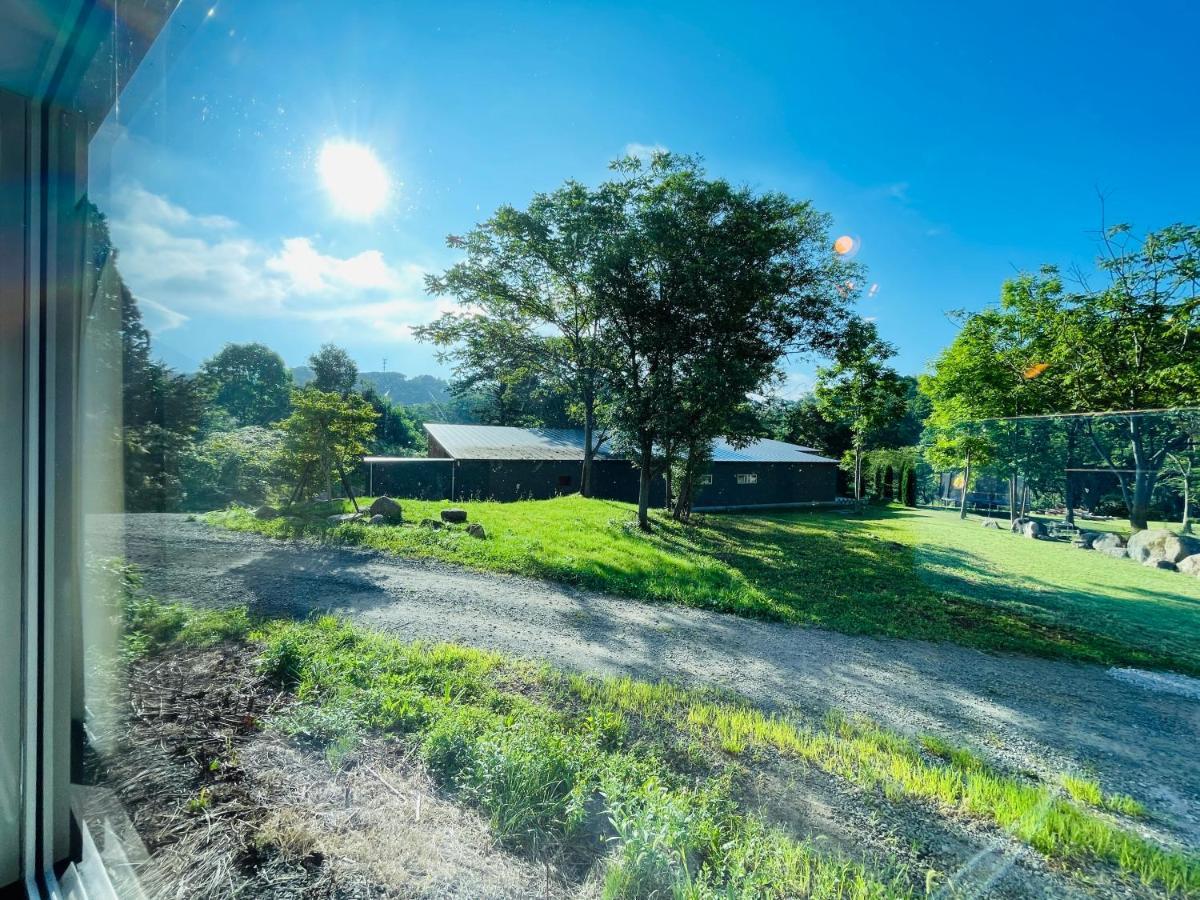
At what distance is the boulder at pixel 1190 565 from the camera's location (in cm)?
100

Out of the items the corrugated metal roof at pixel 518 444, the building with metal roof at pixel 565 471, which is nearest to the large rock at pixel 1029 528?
the building with metal roof at pixel 565 471

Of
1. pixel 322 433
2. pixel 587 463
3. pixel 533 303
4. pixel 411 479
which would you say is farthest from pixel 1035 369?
pixel 587 463

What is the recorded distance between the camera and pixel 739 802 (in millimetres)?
941

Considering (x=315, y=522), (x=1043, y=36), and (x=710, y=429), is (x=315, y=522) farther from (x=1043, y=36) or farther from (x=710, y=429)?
(x=710, y=429)

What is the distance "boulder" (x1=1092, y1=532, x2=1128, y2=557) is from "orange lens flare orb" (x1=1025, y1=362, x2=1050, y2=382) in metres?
0.43

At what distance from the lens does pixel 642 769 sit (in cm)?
102

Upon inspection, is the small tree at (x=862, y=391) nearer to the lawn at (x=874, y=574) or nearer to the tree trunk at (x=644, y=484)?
the lawn at (x=874, y=574)

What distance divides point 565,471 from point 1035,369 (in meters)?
8.44

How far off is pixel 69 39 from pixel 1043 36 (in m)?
1.57

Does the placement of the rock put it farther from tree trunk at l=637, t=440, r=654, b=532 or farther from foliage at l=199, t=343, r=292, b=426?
tree trunk at l=637, t=440, r=654, b=532

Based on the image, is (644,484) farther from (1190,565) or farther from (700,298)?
(1190,565)

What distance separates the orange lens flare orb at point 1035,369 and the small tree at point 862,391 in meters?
0.40

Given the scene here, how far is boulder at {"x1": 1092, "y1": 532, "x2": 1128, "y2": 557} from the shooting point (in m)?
1.13

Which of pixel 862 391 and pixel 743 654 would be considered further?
pixel 743 654
